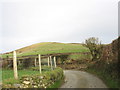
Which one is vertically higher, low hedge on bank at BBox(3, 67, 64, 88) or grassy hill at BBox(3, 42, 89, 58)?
grassy hill at BBox(3, 42, 89, 58)

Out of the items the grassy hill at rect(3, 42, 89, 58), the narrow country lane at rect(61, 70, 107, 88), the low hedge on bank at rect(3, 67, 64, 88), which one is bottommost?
the narrow country lane at rect(61, 70, 107, 88)

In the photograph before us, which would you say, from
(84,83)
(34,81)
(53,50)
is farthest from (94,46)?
(34,81)

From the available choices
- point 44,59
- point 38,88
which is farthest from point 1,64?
point 38,88

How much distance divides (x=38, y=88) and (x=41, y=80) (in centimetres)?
113

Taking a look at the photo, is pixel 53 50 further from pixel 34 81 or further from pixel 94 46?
pixel 34 81

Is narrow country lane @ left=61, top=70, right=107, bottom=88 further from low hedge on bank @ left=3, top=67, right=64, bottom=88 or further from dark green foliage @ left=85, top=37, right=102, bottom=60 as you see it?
dark green foliage @ left=85, top=37, right=102, bottom=60

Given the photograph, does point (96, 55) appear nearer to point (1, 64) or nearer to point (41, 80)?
point (1, 64)

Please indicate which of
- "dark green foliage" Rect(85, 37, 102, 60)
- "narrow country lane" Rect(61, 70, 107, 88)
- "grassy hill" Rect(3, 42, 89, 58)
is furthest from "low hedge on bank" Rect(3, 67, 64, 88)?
"grassy hill" Rect(3, 42, 89, 58)

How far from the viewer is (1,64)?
35.8 m

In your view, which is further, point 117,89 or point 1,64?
point 1,64

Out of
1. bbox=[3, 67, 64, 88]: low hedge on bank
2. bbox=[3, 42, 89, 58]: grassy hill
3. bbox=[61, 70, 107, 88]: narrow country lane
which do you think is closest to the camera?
bbox=[3, 67, 64, 88]: low hedge on bank

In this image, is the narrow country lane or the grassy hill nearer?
the narrow country lane

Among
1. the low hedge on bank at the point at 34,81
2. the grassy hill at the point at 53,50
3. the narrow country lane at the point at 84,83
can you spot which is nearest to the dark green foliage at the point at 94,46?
the grassy hill at the point at 53,50

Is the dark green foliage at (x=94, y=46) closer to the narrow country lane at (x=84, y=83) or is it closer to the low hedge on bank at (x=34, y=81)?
the narrow country lane at (x=84, y=83)
